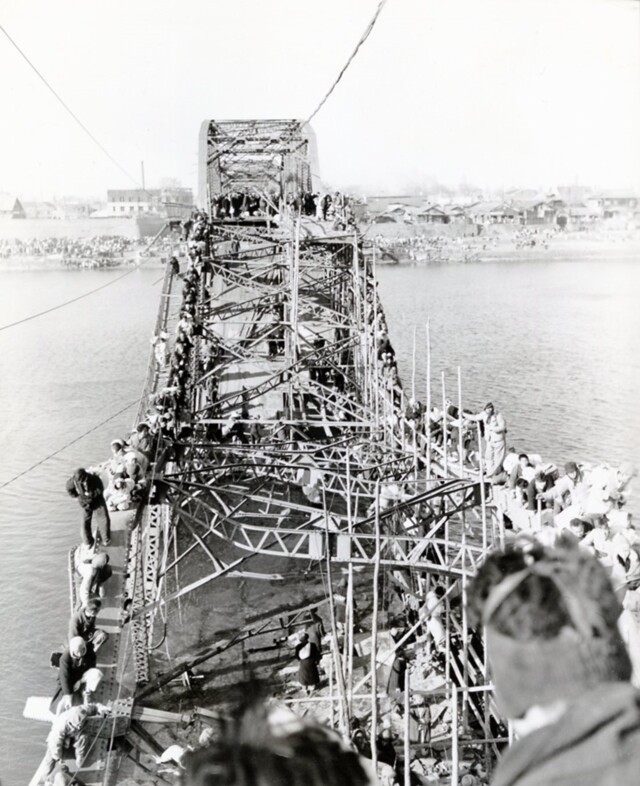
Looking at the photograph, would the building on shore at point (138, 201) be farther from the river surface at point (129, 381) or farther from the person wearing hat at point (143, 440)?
the person wearing hat at point (143, 440)

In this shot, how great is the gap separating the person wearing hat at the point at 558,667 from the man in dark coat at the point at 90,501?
8.84 metres

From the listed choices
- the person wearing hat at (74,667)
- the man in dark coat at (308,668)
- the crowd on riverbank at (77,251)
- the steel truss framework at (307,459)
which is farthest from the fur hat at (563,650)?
the crowd on riverbank at (77,251)

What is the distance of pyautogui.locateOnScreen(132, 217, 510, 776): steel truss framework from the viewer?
36.3ft

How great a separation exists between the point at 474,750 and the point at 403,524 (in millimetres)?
5295

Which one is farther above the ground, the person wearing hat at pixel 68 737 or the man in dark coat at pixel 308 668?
the person wearing hat at pixel 68 737

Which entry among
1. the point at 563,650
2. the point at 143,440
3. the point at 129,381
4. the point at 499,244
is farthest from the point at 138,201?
the point at 563,650

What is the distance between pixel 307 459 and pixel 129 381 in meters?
20.2

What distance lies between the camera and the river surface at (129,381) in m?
16.0

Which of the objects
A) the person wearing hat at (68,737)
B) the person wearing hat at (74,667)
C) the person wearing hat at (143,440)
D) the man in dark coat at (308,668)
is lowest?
the man in dark coat at (308,668)

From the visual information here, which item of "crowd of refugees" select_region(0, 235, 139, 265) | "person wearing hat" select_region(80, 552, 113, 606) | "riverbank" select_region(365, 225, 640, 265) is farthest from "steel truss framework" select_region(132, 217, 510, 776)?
"crowd of refugees" select_region(0, 235, 139, 265)

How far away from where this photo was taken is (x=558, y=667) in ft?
5.50

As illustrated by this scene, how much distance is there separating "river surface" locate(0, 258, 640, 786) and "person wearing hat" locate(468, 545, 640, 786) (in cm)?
1139

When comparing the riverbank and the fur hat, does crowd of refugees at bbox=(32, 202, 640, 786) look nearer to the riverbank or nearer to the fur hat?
the fur hat

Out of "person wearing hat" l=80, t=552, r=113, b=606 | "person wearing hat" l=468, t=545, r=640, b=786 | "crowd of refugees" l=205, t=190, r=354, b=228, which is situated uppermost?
"crowd of refugees" l=205, t=190, r=354, b=228
